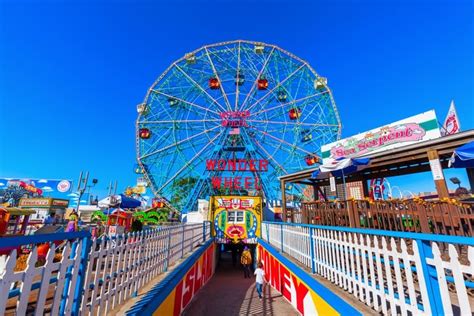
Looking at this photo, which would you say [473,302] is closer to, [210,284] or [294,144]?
[210,284]

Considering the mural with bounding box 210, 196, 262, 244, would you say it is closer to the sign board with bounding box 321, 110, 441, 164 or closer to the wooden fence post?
the sign board with bounding box 321, 110, 441, 164

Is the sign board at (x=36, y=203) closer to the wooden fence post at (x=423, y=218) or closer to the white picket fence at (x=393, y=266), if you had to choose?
the white picket fence at (x=393, y=266)

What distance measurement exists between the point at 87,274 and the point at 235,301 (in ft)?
18.5

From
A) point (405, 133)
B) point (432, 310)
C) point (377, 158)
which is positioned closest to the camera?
point (432, 310)

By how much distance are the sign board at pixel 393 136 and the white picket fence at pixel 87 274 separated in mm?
6723

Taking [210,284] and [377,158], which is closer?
[377,158]

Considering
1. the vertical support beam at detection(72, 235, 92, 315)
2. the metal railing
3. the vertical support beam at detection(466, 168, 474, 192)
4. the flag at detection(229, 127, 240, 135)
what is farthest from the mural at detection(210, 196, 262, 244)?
the vertical support beam at detection(72, 235, 92, 315)

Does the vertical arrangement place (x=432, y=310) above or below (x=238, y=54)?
below

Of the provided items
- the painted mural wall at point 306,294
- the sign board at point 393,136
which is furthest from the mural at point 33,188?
the sign board at point 393,136

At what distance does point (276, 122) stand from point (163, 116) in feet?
31.0

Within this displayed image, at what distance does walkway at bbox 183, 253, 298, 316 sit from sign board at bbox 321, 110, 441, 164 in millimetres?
4846

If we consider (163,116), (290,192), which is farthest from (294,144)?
(163,116)

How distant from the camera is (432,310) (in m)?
1.65

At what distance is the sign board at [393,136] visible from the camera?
9.04 m
